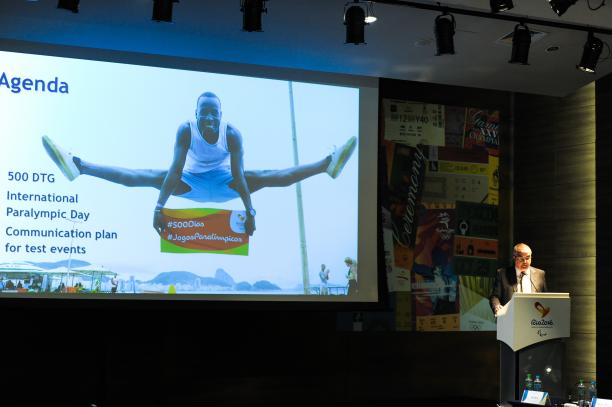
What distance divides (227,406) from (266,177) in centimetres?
184

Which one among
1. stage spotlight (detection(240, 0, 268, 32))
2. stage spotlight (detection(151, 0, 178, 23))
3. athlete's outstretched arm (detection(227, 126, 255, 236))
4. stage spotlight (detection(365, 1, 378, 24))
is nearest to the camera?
stage spotlight (detection(151, 0, 178, 23))

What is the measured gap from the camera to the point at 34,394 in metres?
5.93

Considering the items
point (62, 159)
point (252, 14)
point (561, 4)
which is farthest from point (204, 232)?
point (561, 4)

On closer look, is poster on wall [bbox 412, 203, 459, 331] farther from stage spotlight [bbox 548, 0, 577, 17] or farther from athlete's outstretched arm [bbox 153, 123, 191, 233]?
stage spotlight [bbox 548, 0, 577, 17]

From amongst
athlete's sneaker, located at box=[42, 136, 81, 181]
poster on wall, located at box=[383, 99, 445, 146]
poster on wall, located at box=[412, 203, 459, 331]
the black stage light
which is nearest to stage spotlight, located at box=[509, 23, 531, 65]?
the black stage light

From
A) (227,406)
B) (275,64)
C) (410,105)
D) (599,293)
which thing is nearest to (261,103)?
(275,64)

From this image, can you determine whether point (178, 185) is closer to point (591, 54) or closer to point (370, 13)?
point (370, 13)

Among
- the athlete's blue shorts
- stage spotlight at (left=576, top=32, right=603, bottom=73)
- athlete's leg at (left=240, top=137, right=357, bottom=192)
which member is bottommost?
the athlete's blue shorts

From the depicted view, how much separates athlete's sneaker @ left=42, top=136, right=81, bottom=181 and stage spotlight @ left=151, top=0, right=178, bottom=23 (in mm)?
1369

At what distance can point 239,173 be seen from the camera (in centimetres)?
634

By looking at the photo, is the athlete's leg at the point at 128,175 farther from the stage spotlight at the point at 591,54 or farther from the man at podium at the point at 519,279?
the stage spotlight at the point at 591,54

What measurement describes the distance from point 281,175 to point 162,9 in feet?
6.10

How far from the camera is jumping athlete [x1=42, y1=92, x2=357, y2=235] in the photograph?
6051 mm

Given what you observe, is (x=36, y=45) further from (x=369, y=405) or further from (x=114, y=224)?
(x=369, y=405)
